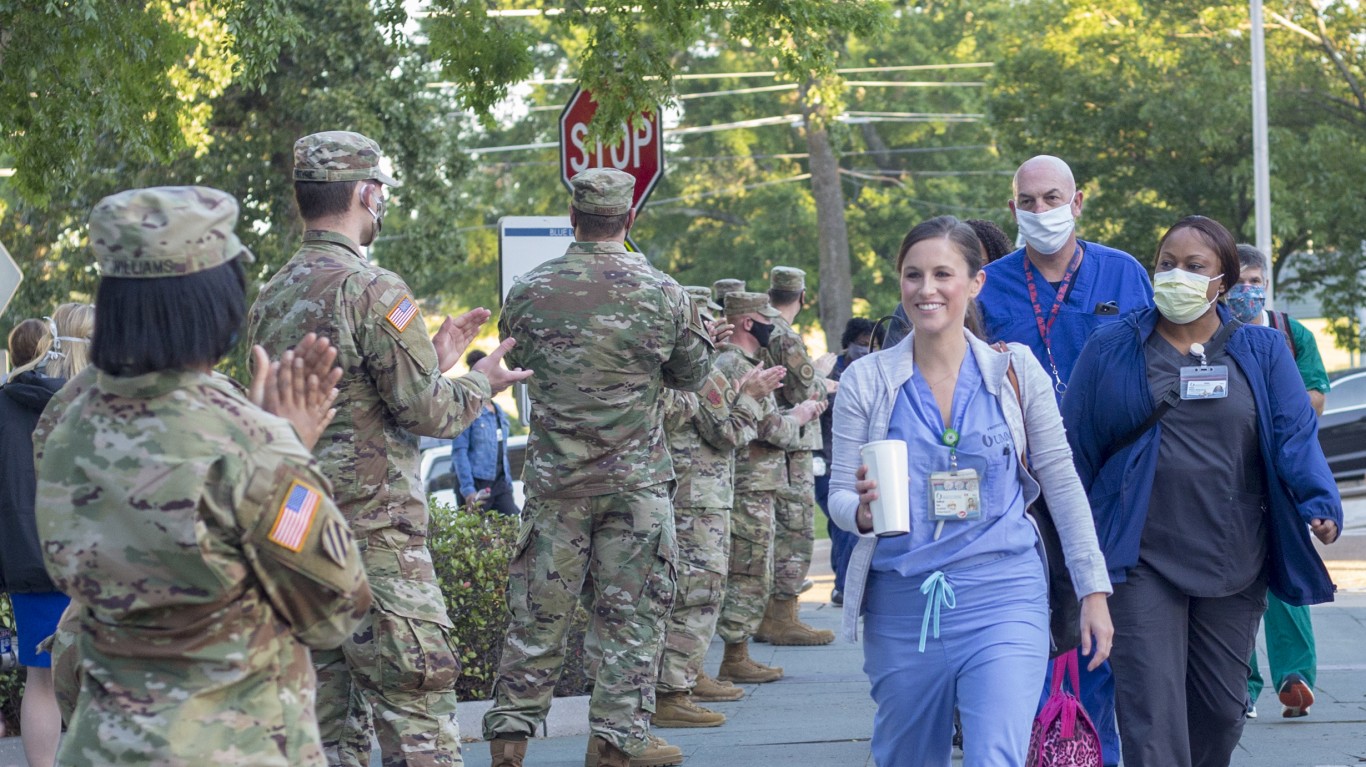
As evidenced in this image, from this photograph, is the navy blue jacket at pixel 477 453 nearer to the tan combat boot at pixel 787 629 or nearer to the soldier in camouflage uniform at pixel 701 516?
the tan combat boot at pixel 787 629

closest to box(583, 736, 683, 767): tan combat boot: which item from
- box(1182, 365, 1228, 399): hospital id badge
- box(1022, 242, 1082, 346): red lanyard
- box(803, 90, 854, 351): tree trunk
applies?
box(1022, 242, 1082, 346): red lanyard

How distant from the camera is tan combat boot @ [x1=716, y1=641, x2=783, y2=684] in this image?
9.94 meters

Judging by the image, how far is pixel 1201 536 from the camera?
5.30 meters

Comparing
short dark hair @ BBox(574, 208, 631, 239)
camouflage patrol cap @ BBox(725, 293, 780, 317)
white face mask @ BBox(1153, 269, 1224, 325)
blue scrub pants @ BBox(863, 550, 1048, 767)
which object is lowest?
blue scrub pants @ BBox(863, 550, 1048, 767)

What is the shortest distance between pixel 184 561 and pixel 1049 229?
4.27 metres

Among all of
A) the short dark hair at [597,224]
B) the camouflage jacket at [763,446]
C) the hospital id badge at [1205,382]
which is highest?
the short dark hair at [597,224]

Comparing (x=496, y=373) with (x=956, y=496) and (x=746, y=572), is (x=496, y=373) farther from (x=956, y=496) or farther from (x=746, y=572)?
(x=746, y=572)

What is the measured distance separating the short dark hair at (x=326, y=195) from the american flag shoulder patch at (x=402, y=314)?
365 millimetres

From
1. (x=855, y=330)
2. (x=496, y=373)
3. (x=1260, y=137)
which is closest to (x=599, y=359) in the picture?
(x=496, y=373)

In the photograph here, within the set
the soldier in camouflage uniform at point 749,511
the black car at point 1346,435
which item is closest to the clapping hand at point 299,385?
the soldier in camouflage uniform at point 749,511

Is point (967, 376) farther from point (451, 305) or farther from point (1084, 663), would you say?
point (451, 305)

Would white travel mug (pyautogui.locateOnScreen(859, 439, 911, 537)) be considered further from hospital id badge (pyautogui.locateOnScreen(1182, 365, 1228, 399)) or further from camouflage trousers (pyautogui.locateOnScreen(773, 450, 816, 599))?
camouflage trousers (pyautogui.locateOnScreen(773, 450, 816, 599))

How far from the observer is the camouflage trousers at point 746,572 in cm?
995

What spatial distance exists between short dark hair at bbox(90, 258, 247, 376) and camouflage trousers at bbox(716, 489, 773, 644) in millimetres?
6969
